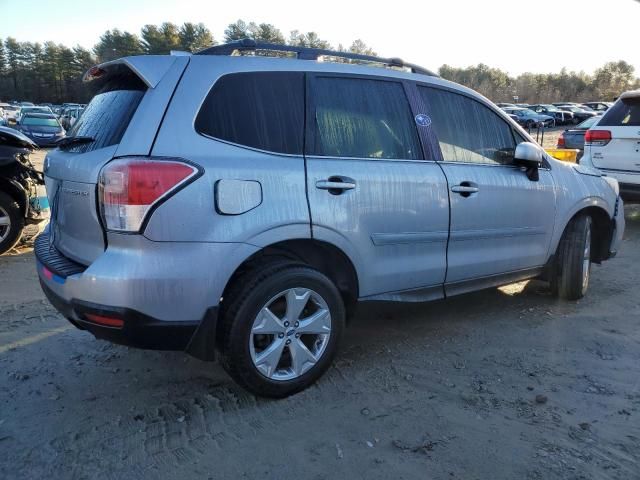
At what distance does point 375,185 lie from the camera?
315cm

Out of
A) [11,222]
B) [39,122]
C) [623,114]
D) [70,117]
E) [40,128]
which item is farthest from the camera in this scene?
[70,117]

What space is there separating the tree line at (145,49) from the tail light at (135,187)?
8662 centimetres

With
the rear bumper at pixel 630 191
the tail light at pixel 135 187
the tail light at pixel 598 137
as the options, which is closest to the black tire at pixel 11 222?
the tail light at pixel 135 187

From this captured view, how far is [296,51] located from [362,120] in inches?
22.3

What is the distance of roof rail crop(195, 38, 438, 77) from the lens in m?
3.04

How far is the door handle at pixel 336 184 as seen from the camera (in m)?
2.94

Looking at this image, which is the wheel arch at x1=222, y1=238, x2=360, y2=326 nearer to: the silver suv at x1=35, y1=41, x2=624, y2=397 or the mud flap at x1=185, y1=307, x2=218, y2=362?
the silver suv at x1=35, y1=41, x2=624, y2=397

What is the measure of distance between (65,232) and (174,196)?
0.88 meters

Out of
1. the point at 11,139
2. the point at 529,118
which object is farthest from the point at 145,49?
the point at 11,139

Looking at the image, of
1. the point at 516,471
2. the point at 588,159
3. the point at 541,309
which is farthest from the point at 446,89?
the point at 588,159

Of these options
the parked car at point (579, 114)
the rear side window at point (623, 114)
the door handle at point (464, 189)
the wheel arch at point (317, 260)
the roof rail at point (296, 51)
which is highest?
the roof rail at point (296, 51)

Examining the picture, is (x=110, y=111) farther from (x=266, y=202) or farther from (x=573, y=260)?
(x=573, y=260)

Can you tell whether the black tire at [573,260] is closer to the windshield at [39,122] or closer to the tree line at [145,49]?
the windshield at [39,122]

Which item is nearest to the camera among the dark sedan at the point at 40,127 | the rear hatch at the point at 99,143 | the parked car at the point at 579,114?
the rear hatch at the point at 99,143
